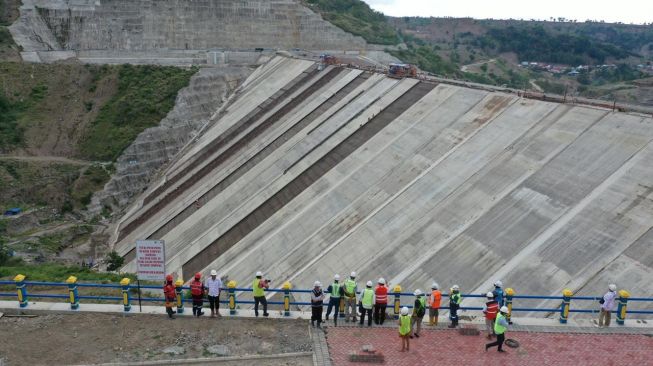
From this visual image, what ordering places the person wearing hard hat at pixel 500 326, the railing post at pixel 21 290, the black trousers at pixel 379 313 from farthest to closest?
the railing post at pixel 21 290 → the black trousers at pixel 379 313 → the person wearing hard hat at pixel 500 326

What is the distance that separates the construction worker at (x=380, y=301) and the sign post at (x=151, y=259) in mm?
6367

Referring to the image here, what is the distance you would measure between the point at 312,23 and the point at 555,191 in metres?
72.4

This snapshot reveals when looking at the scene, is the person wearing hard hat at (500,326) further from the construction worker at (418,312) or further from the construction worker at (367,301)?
the construction worker at (367,301)

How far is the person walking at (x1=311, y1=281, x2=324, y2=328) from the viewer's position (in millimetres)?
14273

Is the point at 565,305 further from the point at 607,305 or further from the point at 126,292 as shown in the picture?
the point at 126,292

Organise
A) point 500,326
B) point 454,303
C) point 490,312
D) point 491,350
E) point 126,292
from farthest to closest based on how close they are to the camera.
Result: point 126,292, point 454,303, point 490,312, point 491,350, point 500,326

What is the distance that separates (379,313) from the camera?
14.6 meters

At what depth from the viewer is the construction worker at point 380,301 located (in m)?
14.3

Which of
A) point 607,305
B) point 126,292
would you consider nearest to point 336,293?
point 126,292

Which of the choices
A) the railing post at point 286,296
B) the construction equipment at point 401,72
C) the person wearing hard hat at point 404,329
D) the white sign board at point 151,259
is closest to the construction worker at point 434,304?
the person wearing hard hat at point 404,329

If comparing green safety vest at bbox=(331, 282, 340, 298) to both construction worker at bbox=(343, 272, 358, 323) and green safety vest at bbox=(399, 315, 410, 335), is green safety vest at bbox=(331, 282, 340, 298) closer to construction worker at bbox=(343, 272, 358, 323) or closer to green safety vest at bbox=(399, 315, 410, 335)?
construction worker at bbox=(343, 272, 358, 323)

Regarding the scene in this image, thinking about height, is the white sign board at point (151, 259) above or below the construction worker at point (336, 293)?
above

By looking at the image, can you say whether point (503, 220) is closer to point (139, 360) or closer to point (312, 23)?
point (139, 360)

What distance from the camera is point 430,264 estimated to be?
22.3 m
